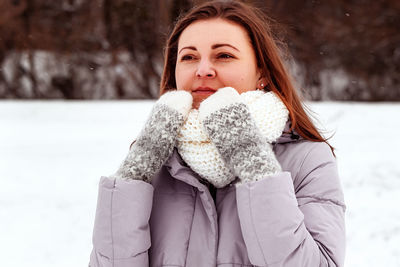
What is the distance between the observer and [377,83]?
30.2 feet

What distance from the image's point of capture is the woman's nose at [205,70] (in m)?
1.48

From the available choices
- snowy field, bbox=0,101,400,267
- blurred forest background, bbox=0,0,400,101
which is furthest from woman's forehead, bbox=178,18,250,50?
blurred forest background, bbox=0,0,400,101

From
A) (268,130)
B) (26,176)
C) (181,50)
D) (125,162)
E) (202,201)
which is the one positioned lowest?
(26,176)

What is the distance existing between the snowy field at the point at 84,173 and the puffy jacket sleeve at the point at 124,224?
Answer: 214 cm

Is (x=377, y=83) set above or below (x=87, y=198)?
above

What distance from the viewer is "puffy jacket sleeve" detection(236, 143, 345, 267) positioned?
1.22m

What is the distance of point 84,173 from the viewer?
518 cm

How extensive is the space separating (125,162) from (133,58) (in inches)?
336

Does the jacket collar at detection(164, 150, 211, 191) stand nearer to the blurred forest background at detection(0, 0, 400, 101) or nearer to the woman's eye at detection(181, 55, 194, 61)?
the woman's eye at detection(181, 55, 194, 61)

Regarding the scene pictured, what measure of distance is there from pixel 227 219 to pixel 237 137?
0.87 feet

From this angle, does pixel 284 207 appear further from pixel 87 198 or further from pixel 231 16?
pixel 87 198

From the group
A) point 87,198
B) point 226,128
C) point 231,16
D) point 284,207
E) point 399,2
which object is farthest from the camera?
point 399,2

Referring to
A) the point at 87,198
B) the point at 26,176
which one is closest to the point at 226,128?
the point at 87,198

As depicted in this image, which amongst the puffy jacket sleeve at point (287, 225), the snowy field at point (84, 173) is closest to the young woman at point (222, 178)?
the puffy jacket sleeve at point (287, 225)
